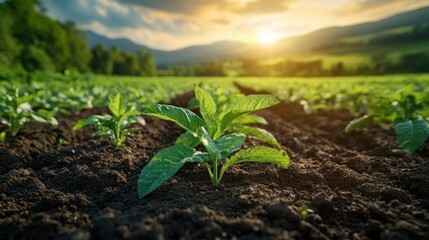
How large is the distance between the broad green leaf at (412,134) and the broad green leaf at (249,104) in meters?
1.95

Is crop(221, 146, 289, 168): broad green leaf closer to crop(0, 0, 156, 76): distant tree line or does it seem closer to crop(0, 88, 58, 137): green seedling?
crop(0, 88, 58, 137): green seedling

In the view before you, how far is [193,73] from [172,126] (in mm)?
70452

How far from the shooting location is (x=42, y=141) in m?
3.99

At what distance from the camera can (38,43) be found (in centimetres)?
4631

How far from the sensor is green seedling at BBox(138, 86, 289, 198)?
1.94 meters

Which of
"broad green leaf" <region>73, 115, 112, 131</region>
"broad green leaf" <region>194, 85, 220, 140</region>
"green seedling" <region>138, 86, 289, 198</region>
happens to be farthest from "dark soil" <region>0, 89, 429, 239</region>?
"broad green leaf" <region>194, 85, 220, 140</region>

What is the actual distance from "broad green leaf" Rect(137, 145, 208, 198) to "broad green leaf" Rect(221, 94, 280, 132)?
0.39 m

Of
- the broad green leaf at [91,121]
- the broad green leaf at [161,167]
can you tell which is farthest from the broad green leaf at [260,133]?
the broad green leaf at [91,121]

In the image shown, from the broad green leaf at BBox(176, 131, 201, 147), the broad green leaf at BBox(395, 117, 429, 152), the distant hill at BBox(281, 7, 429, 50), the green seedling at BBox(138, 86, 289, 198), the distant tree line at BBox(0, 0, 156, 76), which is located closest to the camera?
the green seedling at BBox(138, 86, 289, 198)

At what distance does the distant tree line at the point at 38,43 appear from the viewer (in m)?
37.6

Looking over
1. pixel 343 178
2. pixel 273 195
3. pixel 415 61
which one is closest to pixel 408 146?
pixel 343 178

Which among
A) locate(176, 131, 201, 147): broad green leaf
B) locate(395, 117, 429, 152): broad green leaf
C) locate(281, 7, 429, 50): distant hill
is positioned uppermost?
locate(281, 7, 429, 50): distant hill

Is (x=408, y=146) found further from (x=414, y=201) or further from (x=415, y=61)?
(x=415, y=61)

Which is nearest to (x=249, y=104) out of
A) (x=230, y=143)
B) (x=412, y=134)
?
(x=230, y=143)
